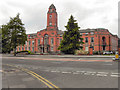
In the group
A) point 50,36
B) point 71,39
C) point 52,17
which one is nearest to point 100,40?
point 71,39

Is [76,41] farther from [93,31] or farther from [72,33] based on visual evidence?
[93,31]

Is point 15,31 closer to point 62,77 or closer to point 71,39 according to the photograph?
point 71,39

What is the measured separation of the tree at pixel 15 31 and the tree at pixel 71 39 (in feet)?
44.9

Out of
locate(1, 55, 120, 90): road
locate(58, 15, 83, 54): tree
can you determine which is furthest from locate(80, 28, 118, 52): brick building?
locate(1, 55, 120, 90): road

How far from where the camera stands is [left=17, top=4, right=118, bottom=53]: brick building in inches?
1802

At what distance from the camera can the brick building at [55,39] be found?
45781 millimetres

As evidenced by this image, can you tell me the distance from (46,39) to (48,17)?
1185 centimetres

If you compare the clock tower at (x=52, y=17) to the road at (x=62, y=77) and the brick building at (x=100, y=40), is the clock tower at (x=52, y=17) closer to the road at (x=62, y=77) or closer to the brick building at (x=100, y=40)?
the brick building at (x=100, y=40)

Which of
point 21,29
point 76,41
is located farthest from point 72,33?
point 21,29

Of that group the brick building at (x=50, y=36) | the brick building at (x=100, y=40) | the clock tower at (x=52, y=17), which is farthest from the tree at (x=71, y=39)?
the clock tower at (x=52, y=17)

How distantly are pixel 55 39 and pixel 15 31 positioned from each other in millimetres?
22553

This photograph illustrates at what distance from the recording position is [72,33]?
110ft

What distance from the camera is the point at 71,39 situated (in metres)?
32.4

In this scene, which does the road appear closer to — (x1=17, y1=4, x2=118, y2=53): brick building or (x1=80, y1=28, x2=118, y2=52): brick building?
(x1=80, y1=28, x2=118, y2=52): brick building
